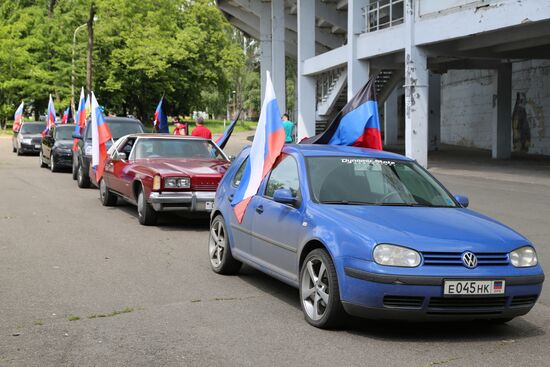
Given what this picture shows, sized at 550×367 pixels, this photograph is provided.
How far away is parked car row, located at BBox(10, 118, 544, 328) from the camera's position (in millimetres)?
5664

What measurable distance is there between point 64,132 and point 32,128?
35.6 feet

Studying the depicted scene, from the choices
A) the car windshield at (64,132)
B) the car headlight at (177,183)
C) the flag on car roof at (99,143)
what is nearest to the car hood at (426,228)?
the car headlight at (177,183)

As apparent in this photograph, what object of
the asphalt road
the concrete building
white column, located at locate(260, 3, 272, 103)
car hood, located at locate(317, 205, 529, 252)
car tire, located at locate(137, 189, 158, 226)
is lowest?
the asphalt road

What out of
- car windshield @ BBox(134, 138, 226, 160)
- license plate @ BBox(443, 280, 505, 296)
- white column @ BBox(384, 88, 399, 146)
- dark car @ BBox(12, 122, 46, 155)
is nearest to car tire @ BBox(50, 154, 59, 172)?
dark car @ BBox(12, 122, 46, 155)

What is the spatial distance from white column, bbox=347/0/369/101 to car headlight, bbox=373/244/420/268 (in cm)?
2311

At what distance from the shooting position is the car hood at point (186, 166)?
12258mm

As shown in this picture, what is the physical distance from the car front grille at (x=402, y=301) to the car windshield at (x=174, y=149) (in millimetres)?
8535

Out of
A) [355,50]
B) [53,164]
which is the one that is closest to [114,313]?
[53,164]

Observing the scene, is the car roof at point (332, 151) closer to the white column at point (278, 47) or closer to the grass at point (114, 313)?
the grass at point (114, 313)

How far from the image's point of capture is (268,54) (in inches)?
1822

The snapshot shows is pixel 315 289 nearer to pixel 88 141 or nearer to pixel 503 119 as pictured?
pixel 88 141

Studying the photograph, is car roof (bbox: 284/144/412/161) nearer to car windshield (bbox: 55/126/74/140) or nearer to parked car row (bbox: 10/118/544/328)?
parked car row (bbox: 10/118/544/328)

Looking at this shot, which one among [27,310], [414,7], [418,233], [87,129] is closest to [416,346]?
[418,233]

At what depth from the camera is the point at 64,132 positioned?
25.4 metres
